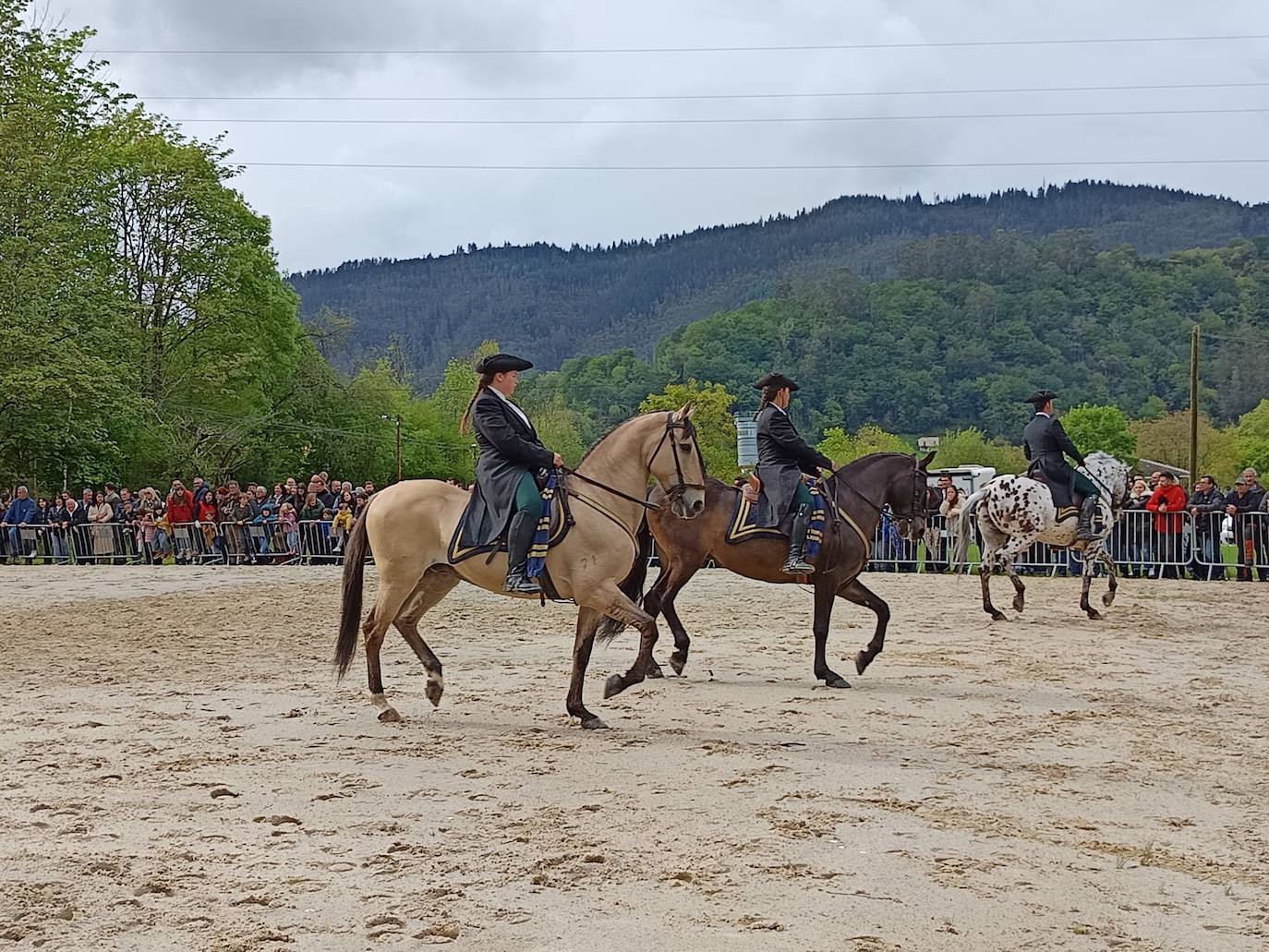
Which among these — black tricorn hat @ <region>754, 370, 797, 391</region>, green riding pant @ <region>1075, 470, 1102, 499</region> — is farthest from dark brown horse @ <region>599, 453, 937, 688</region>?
green riding pant @ <region>1075, 470, 1102, 499</region>

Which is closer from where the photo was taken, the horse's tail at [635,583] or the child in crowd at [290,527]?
the horse's tail at [635,583]

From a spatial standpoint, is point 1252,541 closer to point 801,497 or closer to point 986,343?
point 801,497

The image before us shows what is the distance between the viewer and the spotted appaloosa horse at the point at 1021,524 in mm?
16844

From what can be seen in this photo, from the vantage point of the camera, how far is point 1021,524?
1695cm

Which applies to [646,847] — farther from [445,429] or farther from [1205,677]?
[445,429]

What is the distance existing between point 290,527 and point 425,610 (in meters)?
18.2

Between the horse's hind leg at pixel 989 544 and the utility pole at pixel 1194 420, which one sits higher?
the utility pole at pixel 1194 420

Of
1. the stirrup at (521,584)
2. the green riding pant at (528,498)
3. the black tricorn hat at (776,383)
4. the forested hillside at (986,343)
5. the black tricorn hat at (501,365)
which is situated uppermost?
the forested hillside at (986,343)

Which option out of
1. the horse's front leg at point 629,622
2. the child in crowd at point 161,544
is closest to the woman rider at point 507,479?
the horse's front leg at point 629,622

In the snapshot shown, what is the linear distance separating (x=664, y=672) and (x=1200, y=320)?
122786mm

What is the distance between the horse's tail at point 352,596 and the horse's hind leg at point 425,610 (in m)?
0.35

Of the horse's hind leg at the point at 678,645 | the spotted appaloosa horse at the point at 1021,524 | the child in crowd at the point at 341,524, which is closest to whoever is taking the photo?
the horse's hind leg at the point at 678,645

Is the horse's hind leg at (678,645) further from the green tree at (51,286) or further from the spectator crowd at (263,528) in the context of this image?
the green tree at (51,286)

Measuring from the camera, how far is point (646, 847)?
6.32 meters
